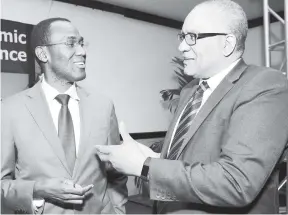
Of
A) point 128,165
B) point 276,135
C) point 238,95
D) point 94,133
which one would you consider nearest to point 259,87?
point 238,95

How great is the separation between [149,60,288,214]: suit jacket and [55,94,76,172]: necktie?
2.21ft

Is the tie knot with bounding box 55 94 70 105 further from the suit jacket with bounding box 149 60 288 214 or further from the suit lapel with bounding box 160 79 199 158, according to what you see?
the suit jacket with bounding box 149 60 288 214

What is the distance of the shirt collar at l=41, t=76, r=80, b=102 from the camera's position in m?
1.72

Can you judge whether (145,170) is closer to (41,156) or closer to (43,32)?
(41,156)

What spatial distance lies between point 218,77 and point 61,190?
0.92 m

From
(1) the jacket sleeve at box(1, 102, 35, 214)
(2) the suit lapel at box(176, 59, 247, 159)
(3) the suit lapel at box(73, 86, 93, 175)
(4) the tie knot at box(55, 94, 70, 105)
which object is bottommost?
(1) the jacket sleeve at box(1, 102, 35, 214)

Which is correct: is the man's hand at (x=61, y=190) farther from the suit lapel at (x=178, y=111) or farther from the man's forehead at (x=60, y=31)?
the man's forehead at (x=60, y=31)

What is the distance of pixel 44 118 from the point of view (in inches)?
63.8

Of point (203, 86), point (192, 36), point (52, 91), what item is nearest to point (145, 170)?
point (203, 86)

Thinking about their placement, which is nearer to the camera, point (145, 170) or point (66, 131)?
point (145, 170)

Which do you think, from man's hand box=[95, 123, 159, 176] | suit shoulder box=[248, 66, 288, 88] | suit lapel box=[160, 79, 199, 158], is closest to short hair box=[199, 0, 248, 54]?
suit shoulder box=[248, 66, 288, 88]

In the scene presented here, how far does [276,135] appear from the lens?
101 cm

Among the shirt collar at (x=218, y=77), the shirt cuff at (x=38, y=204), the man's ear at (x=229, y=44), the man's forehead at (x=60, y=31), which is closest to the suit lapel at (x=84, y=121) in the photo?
the shirt cuff at (x=38, y=204)

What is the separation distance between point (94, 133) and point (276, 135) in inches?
39.7
